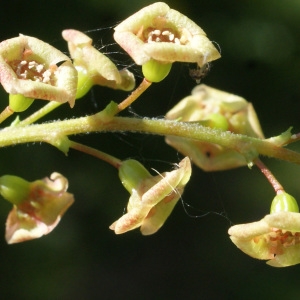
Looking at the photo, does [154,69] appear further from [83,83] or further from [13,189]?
[13,189]

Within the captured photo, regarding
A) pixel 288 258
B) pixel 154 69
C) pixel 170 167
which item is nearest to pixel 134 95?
pixel 154 69

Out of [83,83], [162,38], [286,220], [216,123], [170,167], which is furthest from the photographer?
[170,167]

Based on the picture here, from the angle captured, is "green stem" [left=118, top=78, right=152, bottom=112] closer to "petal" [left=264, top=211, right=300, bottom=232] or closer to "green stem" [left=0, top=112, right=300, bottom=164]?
"green stem" [left=0, top=112, right=300, bottom=164]

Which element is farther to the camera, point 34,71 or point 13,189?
point 13,189

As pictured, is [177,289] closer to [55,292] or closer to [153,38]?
[55,292]

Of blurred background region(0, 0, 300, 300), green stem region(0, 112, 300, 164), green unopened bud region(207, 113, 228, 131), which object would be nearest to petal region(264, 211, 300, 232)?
green stem region(0, 112, 300, 164)

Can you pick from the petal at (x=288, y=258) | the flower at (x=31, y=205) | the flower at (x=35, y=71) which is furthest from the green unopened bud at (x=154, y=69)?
the petal at (x=288, y=258)
